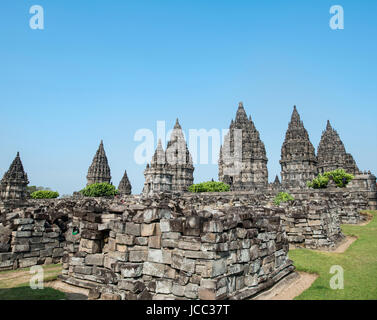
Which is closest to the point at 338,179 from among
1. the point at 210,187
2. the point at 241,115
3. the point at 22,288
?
the point at 210,187

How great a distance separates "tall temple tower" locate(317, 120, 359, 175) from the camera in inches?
2335

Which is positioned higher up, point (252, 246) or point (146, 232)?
point (146, 232)

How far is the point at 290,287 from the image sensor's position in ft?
24.0

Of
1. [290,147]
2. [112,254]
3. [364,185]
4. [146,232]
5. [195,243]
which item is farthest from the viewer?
[290,147]

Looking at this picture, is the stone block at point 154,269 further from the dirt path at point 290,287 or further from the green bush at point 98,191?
the green bush at point 98,191

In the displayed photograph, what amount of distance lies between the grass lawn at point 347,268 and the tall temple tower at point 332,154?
172 feet

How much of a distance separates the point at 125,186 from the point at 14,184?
34984 mm

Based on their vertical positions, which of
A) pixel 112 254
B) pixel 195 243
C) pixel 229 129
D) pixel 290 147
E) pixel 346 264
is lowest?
pixel 346 264

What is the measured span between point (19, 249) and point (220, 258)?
292 inches

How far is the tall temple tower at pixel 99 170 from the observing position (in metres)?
70.2

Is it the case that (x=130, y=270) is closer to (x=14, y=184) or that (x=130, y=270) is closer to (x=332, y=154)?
(x=14, y=184)
